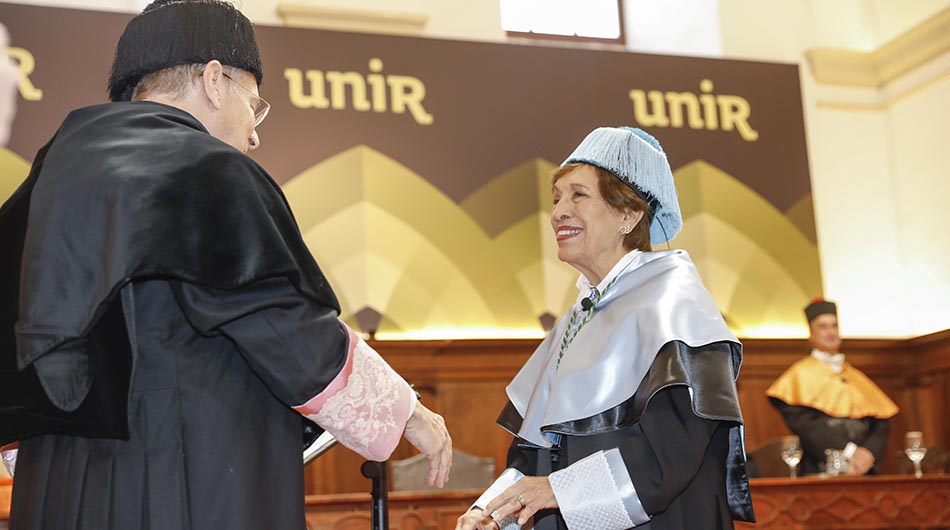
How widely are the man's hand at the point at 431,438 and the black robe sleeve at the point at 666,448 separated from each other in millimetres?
568

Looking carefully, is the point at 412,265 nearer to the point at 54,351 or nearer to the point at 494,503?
the point at 494,503

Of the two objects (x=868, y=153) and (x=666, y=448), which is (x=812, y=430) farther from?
(x=666, y=448)

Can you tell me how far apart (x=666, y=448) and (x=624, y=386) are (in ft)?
0.74

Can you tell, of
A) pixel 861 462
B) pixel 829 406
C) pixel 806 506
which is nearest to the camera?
pixel 806 506

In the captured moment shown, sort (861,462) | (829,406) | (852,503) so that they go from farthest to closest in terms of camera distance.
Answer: (829,406), (861,462), (852,503)

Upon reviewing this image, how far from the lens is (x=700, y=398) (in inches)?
109

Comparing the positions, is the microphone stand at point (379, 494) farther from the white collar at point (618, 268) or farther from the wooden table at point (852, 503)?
the wooden table at point (852, 503)

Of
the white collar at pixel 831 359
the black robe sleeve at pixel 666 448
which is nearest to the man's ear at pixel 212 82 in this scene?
the black robe sleeve at pixel 666 448

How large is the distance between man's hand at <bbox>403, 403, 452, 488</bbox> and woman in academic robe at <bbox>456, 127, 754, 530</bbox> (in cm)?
43

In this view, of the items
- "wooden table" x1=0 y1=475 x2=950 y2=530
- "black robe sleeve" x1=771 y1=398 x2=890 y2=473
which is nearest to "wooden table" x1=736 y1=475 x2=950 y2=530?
"wooden table" x1=0 y1=475 x2=950 y2=530

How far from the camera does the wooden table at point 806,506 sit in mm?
5496

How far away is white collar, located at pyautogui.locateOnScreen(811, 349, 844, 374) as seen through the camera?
8219mm

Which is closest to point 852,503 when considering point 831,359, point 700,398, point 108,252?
point 831,359

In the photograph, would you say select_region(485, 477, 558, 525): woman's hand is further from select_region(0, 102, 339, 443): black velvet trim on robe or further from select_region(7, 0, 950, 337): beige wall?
select_region(7, 0, 950, 337): beige wall
